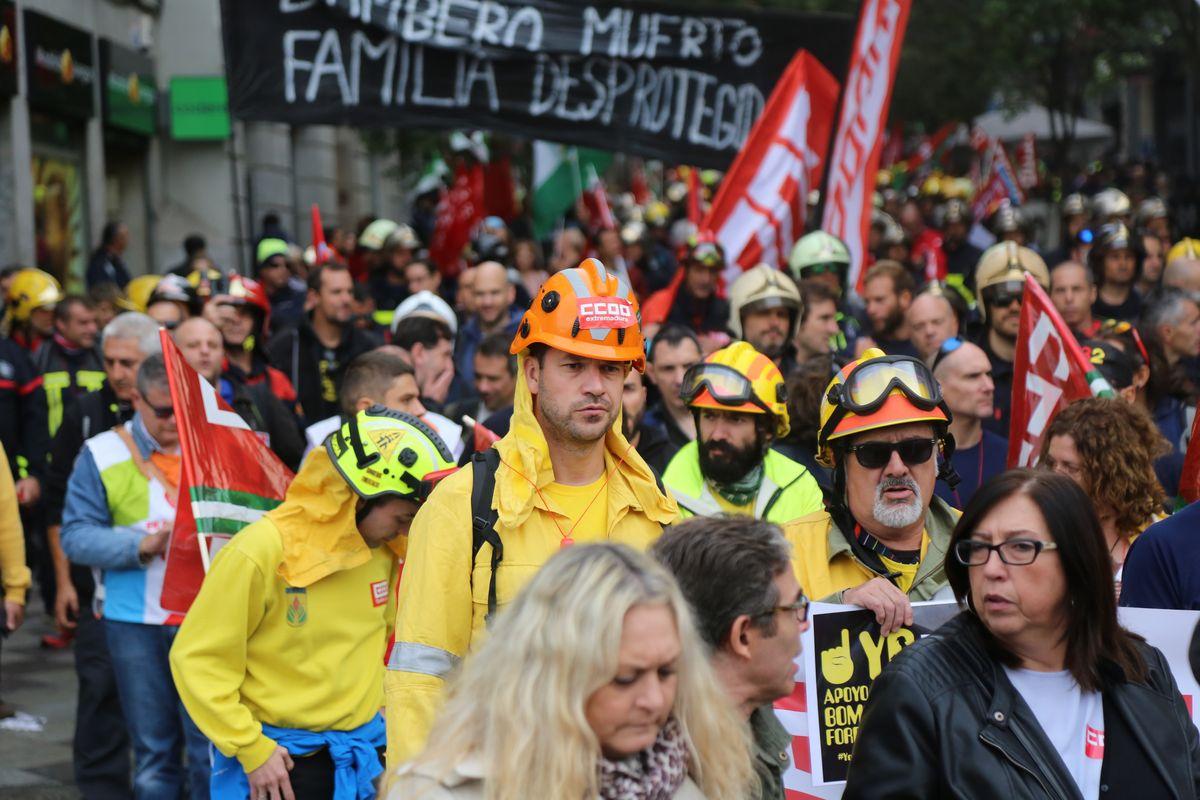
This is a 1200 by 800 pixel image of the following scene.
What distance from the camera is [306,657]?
496 cm

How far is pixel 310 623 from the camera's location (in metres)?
4.96

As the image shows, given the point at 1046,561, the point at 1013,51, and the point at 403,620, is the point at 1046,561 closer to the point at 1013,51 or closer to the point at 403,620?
the point at 403,620

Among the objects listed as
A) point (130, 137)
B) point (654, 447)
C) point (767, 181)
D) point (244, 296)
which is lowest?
point (654, 447)

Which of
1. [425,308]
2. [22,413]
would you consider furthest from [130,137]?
[425,308]

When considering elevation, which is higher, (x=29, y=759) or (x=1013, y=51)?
(x=1013, y=51)

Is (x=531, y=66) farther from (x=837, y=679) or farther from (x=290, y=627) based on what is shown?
(x=837, y=679)

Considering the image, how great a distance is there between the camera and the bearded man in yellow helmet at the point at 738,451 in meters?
5.57

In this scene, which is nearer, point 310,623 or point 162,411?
point 310,623

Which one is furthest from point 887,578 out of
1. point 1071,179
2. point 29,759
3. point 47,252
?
point 1071,179

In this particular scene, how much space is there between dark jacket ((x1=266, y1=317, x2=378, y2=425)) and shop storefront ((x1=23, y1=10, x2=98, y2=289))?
27.4ft

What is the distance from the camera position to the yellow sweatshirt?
22.9 ft

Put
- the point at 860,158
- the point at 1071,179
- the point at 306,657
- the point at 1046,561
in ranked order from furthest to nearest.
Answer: the point at 1071,179, the point at 860,158, the point at 306,657, the point at 1046,561

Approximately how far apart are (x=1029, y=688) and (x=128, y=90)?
18712 mm

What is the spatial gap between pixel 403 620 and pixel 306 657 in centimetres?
130
